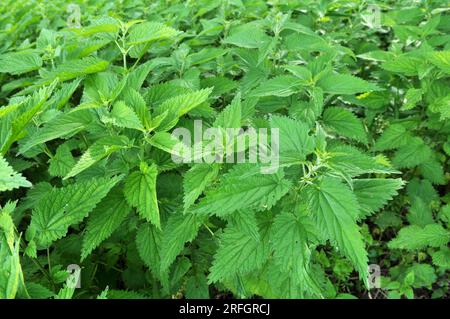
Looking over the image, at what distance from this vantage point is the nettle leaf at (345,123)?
218 cm

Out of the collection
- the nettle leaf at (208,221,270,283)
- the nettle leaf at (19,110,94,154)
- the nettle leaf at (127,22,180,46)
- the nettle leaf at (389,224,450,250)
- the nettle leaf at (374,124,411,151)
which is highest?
the nettle leaf at (127,22,180,46)

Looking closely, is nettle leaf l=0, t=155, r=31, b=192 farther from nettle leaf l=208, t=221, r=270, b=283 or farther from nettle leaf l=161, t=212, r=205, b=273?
nettle leaf l=208, t=221, r=270, b=283

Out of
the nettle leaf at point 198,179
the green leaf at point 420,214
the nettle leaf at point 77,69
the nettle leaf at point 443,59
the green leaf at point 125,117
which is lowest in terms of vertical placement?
the green leaf at point 420,214

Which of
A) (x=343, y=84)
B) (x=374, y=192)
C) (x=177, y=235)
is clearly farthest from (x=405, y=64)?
(x=177, y=235)

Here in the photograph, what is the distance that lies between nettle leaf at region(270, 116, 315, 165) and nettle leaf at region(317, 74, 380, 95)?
1.96 feet

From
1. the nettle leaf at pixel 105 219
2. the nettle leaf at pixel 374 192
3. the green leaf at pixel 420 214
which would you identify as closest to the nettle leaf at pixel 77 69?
the nettle leaf at pixel 105 219

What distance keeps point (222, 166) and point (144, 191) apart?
326mm

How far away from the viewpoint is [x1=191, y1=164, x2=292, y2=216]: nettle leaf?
140 cm

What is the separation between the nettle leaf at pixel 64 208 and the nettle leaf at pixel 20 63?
98 cm

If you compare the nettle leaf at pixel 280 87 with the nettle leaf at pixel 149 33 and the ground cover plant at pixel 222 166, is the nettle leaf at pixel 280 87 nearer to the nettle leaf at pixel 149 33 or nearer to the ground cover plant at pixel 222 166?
the ground cover plant at pixel 222 166

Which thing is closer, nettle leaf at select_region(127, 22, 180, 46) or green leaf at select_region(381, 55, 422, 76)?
nettle leaf at select_region(127, 22, 180, 46)

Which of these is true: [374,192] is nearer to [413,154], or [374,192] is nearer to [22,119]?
Result: [413,154]

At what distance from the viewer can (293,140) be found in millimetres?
1522

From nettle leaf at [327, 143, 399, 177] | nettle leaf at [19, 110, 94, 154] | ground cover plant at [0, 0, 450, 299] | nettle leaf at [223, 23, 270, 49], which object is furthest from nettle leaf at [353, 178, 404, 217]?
nettle leaf at [19, 110, 94, 154]
